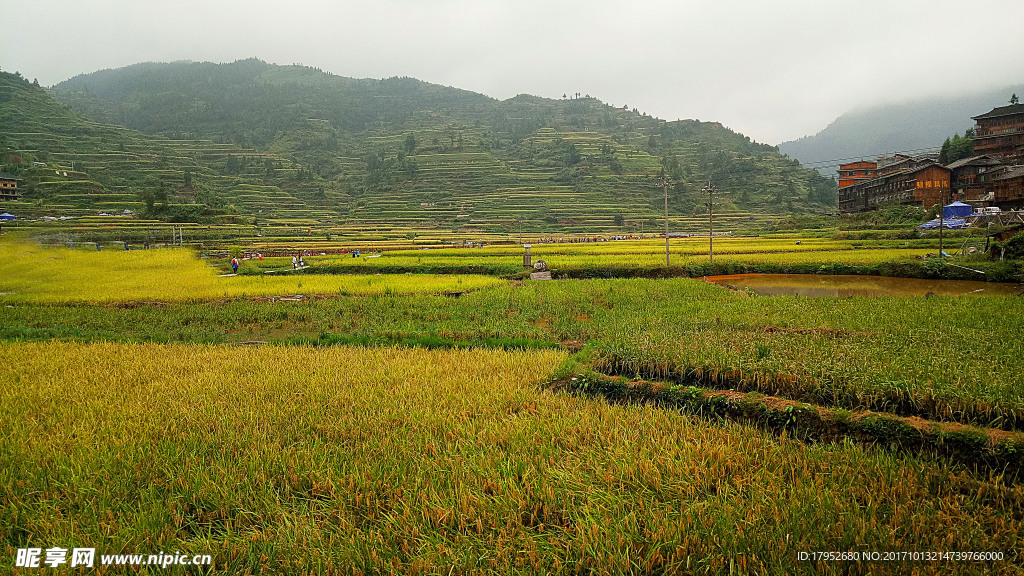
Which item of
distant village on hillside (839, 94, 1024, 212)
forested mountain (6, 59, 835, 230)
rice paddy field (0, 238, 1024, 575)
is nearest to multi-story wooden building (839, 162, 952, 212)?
distant village on hillside (839, 94, 1024, 212)

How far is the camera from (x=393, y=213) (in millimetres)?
54906

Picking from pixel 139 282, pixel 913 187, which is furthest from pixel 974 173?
pixel 139 282

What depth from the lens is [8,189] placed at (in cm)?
2711

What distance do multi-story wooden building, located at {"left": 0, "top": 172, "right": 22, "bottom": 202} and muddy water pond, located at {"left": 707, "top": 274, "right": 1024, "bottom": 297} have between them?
39.1 metres

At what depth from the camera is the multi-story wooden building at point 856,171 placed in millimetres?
49500

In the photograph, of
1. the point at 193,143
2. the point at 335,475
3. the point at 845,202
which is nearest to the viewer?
the point at 335,475

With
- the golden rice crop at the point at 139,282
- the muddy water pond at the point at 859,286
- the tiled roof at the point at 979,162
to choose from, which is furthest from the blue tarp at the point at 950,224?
the golden rice crop at the point at 139,282

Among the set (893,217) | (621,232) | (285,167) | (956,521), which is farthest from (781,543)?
(285,167)

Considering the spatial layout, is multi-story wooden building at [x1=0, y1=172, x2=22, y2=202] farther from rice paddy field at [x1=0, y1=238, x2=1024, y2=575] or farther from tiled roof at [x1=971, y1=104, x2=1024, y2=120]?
tiled roof at [x1=971, y1=104, x2=1024, y2=120]

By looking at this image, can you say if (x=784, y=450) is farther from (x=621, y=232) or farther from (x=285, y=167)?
(x=285, y=167)

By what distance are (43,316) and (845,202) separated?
5897 cm

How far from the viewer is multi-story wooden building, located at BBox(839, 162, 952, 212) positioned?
109 ft

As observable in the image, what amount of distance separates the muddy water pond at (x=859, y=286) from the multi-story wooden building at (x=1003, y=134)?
3284 cm

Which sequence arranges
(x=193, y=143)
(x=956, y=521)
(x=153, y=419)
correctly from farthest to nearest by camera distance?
(x=193, y=143), (x=153, y=419), (x=956, y=521)
